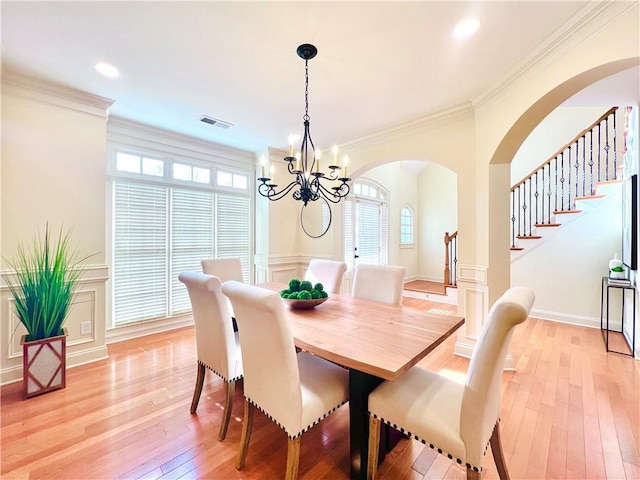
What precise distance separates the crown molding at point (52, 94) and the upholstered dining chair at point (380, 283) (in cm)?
308

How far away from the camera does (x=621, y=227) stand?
3.62 metres

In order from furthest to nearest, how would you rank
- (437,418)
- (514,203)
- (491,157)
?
(514,203) < (491,157) < (437,418)

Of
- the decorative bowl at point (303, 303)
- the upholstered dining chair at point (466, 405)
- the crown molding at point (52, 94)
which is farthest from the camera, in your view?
the crown molding at point (52, 94)

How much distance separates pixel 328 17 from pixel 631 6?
65.2 inches

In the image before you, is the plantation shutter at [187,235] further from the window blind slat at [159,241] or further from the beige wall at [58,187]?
the beige wall at [58,187]

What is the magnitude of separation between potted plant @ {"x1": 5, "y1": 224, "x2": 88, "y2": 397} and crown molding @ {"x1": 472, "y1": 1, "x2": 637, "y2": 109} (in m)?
4.15

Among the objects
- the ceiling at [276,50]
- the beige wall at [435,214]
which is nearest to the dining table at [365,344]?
the ceiling at [276,50]

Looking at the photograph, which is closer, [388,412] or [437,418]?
[437,418]

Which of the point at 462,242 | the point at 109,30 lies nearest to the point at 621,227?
the point at 462,242

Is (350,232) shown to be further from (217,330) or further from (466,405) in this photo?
(466,405)

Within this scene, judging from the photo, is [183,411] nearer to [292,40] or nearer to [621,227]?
[292,40]

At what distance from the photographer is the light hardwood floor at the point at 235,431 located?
1.53 metres

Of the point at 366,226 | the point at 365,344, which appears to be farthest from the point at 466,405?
the point at 366,226

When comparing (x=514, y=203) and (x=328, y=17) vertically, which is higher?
(x=328, y=17)
